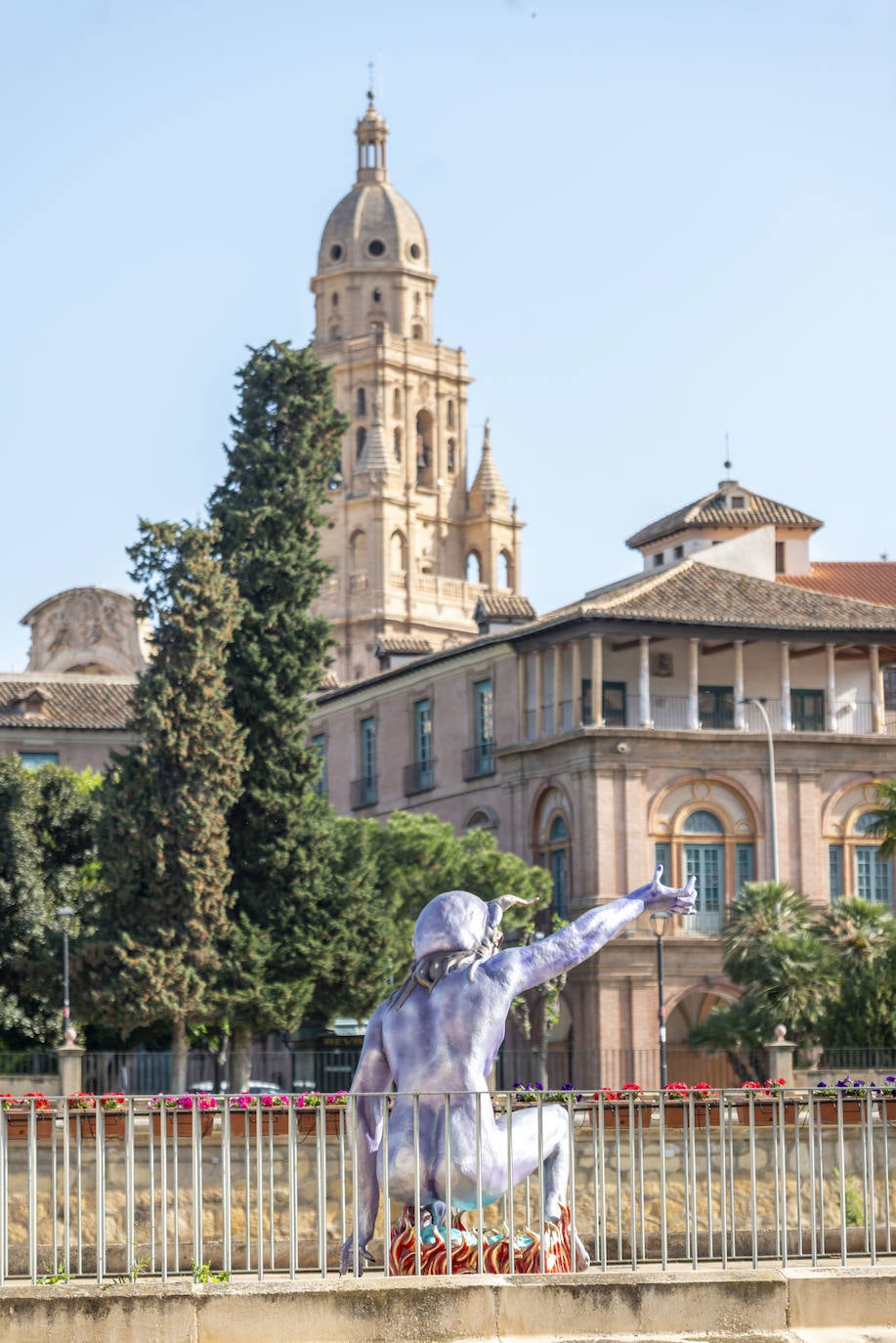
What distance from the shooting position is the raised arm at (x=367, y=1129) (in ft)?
41.4

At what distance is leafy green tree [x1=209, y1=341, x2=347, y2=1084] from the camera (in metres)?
47.9

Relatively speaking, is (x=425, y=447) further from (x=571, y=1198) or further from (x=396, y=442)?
(x=571, y=1198)

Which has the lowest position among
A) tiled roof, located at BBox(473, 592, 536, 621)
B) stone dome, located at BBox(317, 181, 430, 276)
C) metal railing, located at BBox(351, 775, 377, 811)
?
metal railing, located at BBox(351, 775, 377, 811)

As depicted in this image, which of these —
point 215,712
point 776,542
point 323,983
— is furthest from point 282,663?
point 776,542

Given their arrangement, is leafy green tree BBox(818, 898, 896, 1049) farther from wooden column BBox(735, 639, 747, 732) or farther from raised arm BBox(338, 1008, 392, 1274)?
raised arm BBox(338, 1008, 392, 1274)

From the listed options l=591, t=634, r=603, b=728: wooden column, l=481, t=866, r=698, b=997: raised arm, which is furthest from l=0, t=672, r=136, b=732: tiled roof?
l=481, t=866, r=698, b=997: raised arm

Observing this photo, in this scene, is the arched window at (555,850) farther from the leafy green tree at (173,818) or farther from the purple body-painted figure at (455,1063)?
the purple body-painted figure at (455,1063)

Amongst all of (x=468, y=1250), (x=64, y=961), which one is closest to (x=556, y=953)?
(x=468, y=1250)

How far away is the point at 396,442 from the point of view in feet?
432

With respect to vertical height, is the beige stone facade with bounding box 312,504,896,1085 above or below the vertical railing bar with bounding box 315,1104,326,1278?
above

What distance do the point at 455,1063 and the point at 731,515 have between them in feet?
204

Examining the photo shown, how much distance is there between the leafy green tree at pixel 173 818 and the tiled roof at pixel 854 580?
27.0 m

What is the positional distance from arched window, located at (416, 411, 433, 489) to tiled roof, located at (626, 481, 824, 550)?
5753cm

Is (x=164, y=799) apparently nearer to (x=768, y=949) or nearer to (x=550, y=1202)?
(x=768, y=949)
